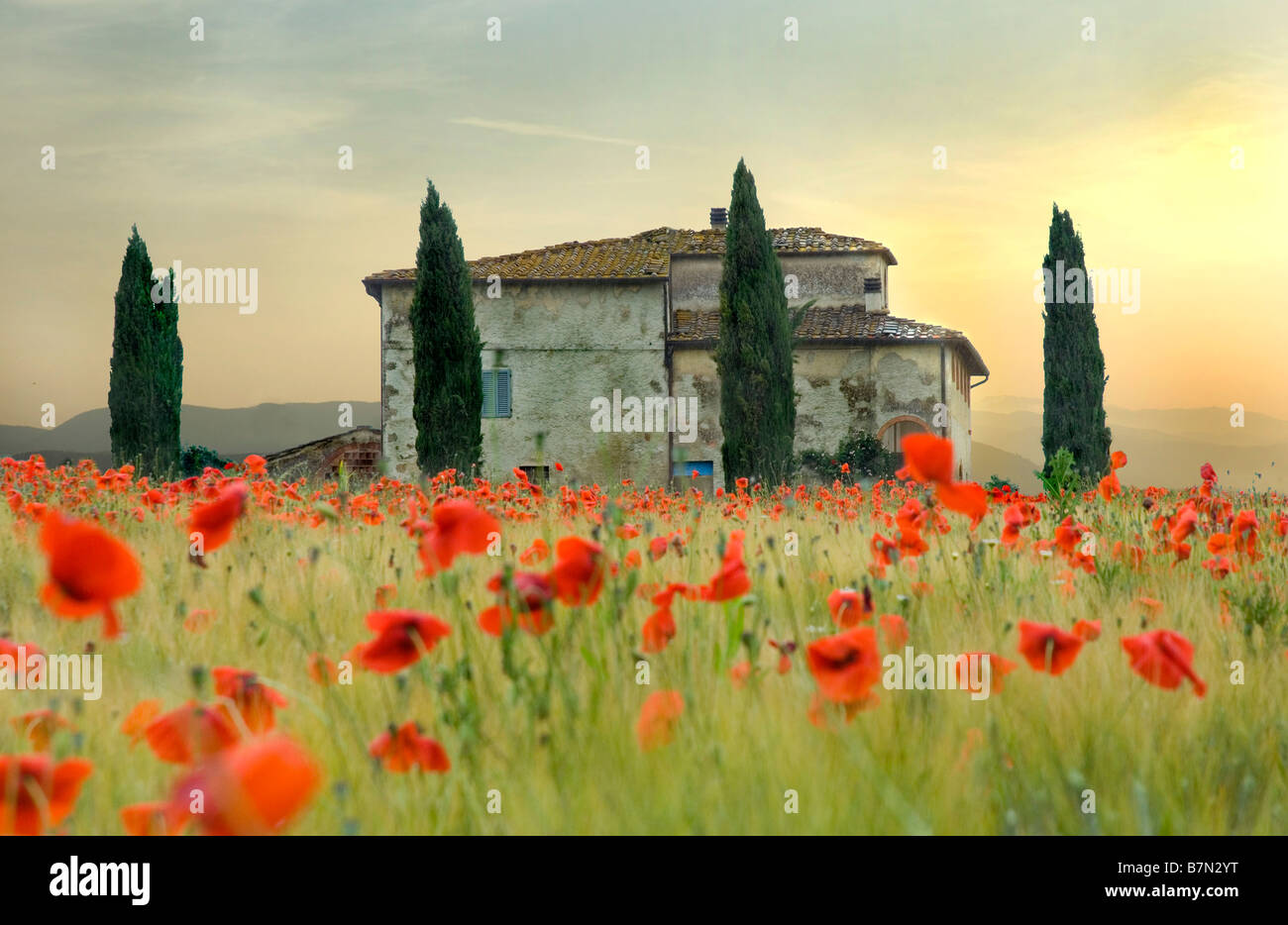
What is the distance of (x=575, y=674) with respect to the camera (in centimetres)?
215

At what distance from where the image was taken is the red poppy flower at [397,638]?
4.55 feet

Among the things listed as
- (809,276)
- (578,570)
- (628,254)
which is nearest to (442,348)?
(628,254)

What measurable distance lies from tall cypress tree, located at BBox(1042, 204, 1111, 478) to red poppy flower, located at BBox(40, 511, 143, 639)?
21.9m

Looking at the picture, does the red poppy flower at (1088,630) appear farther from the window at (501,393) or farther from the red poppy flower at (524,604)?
the window at (501,393)

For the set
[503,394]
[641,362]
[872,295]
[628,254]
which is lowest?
[503,394]

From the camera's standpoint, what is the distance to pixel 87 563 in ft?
3.59

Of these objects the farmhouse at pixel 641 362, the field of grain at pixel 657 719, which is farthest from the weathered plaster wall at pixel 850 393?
the field of grain at pixel 657 719

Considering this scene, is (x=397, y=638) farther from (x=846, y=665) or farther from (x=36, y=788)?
(x=846, y=665)

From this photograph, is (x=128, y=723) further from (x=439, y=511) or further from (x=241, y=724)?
(x=439, y=511)

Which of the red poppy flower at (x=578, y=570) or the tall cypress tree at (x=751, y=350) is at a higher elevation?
the tall cypress tree at (x=751, y=350)

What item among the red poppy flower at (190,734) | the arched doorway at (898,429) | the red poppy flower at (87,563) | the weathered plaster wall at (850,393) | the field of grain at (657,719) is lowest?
the field of grain at (657,719)

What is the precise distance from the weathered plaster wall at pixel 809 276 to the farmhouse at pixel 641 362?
0.05m

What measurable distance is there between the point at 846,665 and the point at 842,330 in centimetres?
2204
